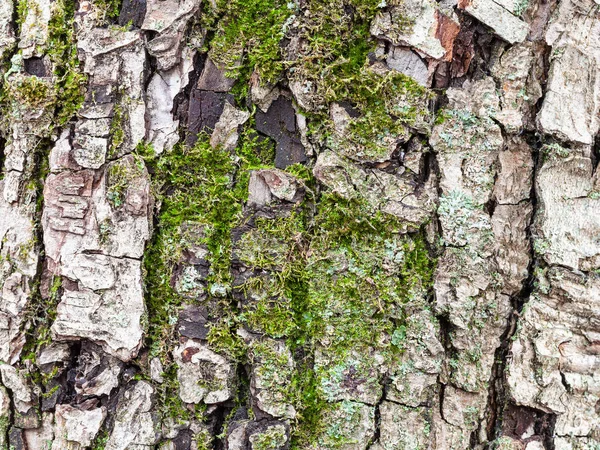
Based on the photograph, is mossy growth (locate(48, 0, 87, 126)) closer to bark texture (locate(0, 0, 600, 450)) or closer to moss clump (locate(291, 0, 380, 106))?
bark texture (locate(0, 0, 600, 450))

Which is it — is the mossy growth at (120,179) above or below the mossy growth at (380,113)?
below

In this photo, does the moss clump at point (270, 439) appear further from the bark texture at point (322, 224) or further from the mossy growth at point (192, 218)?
the mossy growth at point (192, 218)

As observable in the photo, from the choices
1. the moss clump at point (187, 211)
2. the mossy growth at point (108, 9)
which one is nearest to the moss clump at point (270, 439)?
the moss clump at point (187, 211)

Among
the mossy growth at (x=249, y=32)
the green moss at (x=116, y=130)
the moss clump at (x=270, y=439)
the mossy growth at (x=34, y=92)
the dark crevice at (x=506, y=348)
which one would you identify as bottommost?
the moss clump at (x=270, y=439)

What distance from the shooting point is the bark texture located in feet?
5.15

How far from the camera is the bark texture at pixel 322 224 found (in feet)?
5.15

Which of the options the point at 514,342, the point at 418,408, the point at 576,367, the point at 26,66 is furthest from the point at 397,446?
the point at 26,66

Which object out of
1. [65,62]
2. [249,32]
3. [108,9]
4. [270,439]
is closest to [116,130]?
[65,62]

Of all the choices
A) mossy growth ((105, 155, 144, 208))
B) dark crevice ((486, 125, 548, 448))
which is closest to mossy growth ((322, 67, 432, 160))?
dark crevice ((486, 125, 548, 448))

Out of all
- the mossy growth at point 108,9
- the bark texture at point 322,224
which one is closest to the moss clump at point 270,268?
the bark texture at point 322,224

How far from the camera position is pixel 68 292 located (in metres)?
1.61

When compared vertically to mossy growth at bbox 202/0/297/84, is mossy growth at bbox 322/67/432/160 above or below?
below

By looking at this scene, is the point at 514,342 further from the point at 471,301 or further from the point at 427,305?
the point at 427,305

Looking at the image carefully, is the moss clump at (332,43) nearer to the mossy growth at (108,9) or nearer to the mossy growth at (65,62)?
the mossy growth at (108,9)
